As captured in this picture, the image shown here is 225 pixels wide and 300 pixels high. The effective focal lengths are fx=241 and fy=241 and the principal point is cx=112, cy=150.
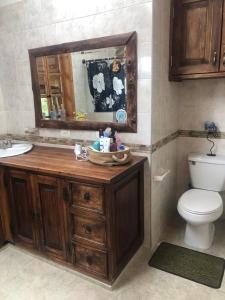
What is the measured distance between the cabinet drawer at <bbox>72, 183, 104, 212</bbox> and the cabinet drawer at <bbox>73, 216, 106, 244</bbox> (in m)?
0.11

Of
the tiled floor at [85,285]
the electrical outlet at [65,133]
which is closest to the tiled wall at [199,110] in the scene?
the tiled floor at [85,285]

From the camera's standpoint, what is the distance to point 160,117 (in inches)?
80.0

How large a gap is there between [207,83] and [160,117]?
651 millimetres

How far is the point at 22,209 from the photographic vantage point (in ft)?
6.64

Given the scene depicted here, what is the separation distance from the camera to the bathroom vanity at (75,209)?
162 centimetres

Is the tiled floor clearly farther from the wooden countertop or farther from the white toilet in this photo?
the wooden countertop

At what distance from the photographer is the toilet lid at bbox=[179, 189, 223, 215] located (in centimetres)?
194

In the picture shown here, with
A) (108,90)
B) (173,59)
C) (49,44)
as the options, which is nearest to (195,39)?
(173,59)

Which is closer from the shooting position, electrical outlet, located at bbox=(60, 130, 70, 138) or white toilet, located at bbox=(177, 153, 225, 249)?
white toilet, located at bbox=(177, 153, 225, 249)

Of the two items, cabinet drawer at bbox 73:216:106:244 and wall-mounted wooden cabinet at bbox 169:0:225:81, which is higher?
wall-mounted wooden cabinet at bbox 169:0:225:81

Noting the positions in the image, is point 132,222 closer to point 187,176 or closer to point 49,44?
point 187,176

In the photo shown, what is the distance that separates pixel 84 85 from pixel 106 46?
1.25 ft

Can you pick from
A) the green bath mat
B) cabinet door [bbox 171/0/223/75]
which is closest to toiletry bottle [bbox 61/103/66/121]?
cabinet door [bbox 171/0/223/75]

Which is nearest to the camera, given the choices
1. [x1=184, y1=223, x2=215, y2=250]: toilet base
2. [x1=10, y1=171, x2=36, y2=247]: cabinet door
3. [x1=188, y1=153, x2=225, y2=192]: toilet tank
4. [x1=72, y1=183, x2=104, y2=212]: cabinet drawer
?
[x1=72, y1=183, x2=104, y2=212]: cabinet drawer
